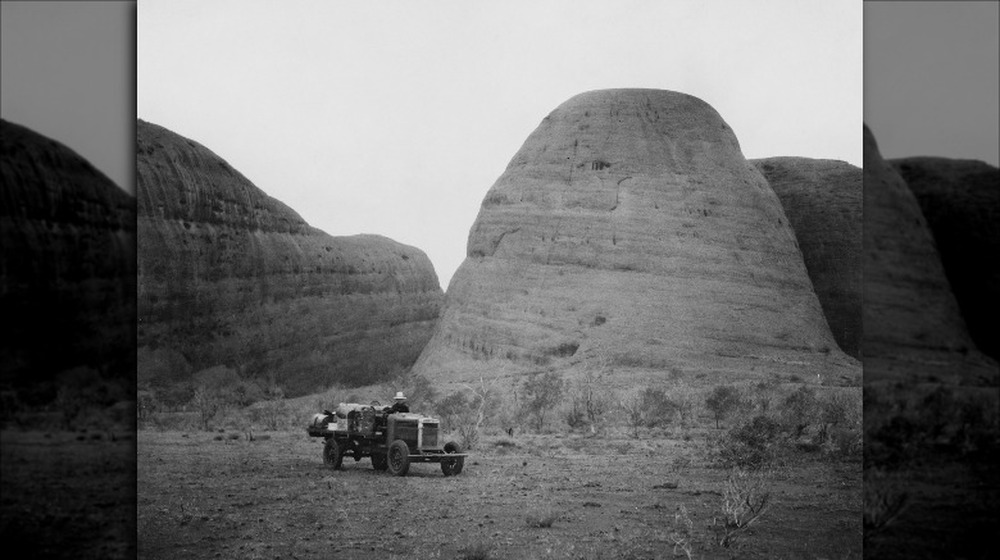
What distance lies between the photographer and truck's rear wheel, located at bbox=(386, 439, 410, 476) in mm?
10375

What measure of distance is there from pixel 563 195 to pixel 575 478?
4.13 metres

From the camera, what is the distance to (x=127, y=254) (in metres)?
10.4

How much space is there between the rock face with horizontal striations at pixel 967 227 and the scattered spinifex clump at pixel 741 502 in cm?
253

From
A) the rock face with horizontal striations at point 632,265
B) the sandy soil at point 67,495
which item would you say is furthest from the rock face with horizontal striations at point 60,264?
the rock face with horizontal striations at point 632,265

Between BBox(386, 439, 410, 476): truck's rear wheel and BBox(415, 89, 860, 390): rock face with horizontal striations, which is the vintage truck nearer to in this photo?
BBox(386, 439, 410, 476): truck's rear wheel

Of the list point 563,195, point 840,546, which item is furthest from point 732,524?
point 563,195

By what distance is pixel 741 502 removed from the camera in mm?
10289

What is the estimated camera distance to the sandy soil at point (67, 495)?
9.40 m

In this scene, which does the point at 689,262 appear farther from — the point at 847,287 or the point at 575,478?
the point at 575,478

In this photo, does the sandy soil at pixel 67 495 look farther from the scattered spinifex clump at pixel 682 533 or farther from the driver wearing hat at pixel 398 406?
the scattered spinifex clump at pixel 682 533

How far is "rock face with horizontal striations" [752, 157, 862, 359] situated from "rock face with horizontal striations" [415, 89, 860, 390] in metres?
0.22

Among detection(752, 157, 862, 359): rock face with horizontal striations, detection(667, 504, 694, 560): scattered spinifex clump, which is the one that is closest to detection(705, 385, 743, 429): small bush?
detection(667, 504, 694, 560): scattered spinifex clump

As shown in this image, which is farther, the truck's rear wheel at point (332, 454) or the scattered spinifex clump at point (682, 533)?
the truck's rear wheel at point (332, 454)

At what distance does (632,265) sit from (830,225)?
10.8 feet
